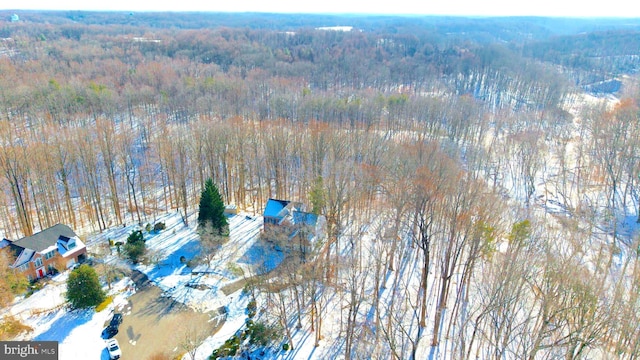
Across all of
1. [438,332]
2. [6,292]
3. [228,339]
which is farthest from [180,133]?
[438,332]

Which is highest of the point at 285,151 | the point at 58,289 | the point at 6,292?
the point at 285,151

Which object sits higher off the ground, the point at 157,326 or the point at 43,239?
the point at 43,239

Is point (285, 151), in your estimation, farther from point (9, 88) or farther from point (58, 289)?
point (9, 88)

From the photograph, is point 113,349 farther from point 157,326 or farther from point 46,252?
point 46,252

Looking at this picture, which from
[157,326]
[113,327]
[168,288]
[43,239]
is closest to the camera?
[113,327]

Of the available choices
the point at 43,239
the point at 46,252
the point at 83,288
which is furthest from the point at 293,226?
the point at 43,239
